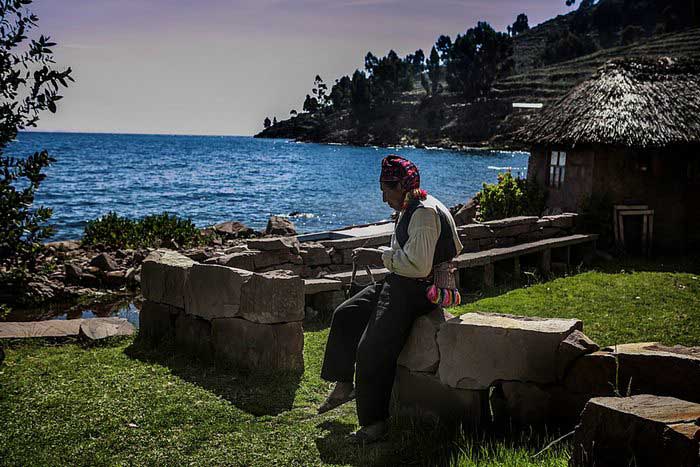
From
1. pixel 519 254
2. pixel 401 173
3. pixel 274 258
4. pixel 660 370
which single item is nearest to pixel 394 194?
pixel 401 173

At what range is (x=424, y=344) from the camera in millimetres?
5363

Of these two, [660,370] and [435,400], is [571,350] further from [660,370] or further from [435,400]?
[435,400]

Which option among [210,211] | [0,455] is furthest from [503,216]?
[210,211]

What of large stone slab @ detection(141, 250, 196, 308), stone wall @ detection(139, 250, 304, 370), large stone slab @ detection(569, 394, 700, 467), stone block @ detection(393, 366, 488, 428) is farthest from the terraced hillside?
large stone slab @ detection(569, 394, 700, 467)

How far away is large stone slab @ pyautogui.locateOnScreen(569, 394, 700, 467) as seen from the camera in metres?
3.34

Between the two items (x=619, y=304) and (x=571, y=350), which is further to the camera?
(x=619, y=304)

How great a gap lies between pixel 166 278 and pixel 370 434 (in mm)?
3885

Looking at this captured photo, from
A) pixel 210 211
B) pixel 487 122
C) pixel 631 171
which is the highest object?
pixel 487 122

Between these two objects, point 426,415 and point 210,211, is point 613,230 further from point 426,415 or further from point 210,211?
point 210,211

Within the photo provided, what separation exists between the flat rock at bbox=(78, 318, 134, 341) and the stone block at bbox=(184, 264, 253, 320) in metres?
1.64

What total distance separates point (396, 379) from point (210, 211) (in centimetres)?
3117

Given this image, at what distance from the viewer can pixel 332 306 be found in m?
9.55

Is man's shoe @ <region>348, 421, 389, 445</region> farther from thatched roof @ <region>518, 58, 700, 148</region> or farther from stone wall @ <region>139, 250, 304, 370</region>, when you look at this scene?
thatched roof @ <region>518, 58, 700, 148</region>

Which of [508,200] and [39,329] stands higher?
[508,200]
